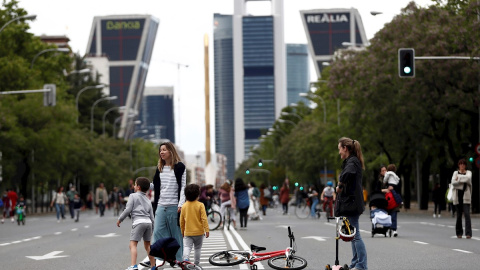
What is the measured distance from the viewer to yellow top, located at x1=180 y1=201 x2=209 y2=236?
13.3m

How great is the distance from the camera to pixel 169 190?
13.2m

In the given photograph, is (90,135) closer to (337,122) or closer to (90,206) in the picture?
(90,206)

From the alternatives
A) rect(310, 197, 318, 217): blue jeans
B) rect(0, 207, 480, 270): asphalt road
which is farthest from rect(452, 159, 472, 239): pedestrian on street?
rect(310, 197, 318, 217): blue jeans

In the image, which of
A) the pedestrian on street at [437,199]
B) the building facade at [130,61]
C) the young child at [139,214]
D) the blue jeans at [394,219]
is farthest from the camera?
the building facade at [130,61]

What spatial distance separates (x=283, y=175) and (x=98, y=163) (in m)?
62.1

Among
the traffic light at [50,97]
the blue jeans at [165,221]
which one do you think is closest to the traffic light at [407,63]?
the traffic light at [50,97]

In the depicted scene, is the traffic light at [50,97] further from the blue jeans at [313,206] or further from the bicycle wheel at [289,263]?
the bicycle wheel at [289,263]

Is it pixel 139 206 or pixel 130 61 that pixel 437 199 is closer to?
pixel 139 206

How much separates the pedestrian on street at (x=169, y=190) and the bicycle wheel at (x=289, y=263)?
122 cm

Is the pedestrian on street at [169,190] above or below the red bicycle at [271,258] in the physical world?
above

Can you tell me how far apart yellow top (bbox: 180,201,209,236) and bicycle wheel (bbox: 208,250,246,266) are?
23.4 inches

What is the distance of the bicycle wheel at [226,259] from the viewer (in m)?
13.7

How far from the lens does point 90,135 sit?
273 feet

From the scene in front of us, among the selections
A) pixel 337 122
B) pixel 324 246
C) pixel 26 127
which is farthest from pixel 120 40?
pixel 324 246
